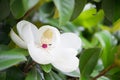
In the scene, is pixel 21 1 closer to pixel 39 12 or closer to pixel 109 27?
pixel 39 12

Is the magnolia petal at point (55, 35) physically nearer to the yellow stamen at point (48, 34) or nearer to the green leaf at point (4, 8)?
the yellow stamen at point (48, 34)

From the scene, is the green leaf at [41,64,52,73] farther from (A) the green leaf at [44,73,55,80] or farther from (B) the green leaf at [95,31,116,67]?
(B) the green leaf at [95,31,116,67]

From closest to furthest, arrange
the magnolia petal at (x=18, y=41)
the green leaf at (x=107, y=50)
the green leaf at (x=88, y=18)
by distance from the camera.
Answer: the magnolia petal at (x=18, y=41) < the green leaf at (x=107, y=50) < the green leaf at (x=88, y=18)

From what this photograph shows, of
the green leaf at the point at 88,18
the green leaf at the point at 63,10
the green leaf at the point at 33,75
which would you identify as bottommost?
the green leaf at the point at 88,18

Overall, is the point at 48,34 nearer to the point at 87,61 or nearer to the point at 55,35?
the point at 55,35

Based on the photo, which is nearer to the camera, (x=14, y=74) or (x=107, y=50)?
(x=14, y=74)

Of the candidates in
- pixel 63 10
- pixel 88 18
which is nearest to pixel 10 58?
pixel 63 10

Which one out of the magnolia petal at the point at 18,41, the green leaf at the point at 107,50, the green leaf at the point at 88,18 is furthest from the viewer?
the green leaf at the point at 88,18

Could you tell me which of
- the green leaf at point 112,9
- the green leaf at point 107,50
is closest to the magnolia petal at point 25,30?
the green leaf at point 112,9
